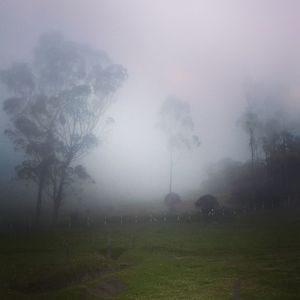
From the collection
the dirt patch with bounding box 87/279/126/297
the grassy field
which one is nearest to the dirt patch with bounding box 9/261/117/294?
the grassy field

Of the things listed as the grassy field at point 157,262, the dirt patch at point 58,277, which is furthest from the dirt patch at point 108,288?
the dirt patch at point 58,277

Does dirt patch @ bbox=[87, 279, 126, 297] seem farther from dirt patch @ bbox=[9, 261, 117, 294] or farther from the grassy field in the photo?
dirt patch @ bbox=[9, 261, 117, 294]

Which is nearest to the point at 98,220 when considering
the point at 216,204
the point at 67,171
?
the point at 67,171

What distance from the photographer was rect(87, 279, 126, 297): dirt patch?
26.6m

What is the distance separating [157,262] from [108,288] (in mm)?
10538

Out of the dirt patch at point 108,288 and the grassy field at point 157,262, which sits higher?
the grassy field at point 157,262

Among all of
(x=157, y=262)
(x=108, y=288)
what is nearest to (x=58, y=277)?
(x=108, y=288)

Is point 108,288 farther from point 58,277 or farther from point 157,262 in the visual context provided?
point 157,262

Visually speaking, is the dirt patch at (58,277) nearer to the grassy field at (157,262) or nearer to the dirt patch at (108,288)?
the grassy field at (157,262)

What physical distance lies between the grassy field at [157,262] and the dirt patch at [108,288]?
0.07 m

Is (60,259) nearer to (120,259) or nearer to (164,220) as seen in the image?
(120,259)

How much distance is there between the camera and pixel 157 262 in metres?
37.8

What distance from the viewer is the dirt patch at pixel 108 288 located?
2662 centimetres

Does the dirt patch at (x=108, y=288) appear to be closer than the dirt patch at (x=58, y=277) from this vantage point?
Yes
